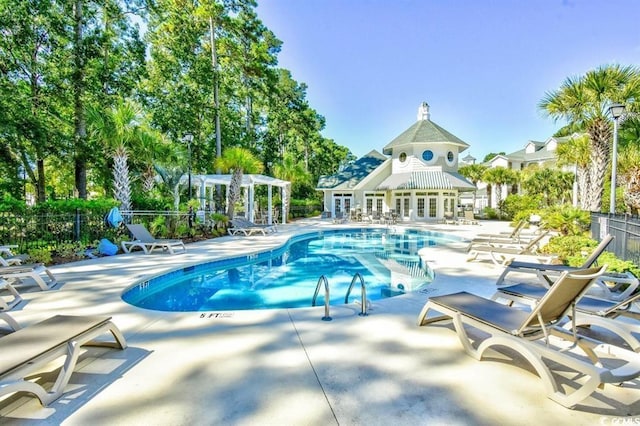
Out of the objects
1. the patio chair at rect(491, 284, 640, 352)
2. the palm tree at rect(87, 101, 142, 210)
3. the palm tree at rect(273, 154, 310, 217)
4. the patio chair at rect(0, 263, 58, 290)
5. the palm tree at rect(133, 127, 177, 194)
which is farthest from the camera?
the palm tree at rect(273, 154, 310, 217)

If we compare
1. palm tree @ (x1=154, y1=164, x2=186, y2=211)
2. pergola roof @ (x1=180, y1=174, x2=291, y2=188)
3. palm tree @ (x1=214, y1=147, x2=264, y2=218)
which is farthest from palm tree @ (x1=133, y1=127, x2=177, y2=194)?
palm tree @ (x1=214, y1=147, x2=264, y2=218)

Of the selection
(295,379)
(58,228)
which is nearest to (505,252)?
(295,379)

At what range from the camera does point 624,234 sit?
7.34 meters

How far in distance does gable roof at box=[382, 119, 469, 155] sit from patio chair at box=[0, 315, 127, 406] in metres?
26.7

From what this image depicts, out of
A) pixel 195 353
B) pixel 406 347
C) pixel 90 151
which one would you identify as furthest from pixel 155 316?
pixel 90 151

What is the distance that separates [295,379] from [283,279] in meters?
5.99

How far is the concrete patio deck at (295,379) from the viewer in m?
2.46

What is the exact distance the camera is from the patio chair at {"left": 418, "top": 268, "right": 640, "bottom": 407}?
255cm

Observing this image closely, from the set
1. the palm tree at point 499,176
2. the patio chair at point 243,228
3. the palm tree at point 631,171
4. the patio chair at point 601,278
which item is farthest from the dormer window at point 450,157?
the patio chair at point 601,278

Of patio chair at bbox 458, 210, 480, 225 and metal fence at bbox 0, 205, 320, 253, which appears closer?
metal fence at bbox 0, 205, 320, 253

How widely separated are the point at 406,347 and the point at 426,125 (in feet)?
92.7

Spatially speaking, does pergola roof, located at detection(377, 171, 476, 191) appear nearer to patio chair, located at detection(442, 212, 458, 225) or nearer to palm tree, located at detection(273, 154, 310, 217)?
patio chair, located at detection(442, 212, 458, 225)

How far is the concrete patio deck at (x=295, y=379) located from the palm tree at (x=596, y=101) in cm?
1239

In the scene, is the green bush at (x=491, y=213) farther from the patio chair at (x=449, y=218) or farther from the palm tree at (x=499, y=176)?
the patio chair at (x=449, y=218)
